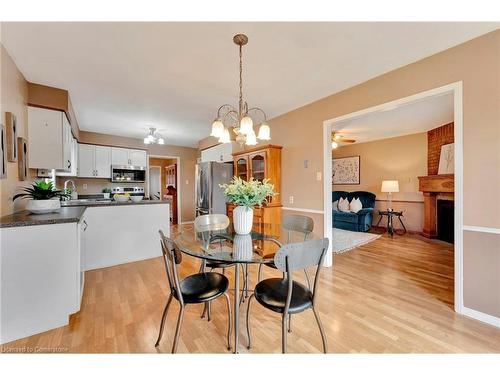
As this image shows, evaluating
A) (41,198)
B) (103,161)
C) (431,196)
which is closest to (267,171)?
(41,198)

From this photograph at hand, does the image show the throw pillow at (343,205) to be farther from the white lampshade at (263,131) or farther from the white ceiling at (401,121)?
the white lampshade at (263,131)

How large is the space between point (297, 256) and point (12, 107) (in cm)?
303

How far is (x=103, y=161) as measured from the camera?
5.25m

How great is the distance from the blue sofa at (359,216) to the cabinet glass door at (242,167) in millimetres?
2779

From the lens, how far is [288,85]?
2748mm

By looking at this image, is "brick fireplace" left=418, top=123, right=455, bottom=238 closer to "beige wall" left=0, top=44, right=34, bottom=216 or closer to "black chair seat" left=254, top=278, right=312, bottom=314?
"black chair seat" left=254, top=278, right=312, bottom=314

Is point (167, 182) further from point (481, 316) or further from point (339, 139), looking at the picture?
point (481, 316)

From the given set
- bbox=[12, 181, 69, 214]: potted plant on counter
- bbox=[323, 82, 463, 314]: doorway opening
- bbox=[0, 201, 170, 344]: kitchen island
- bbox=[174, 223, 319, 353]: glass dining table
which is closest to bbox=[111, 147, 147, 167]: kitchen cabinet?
bbox=[12, 181, 69, 214]: potted plant on counter

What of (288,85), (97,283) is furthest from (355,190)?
(97,283)

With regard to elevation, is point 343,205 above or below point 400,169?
below

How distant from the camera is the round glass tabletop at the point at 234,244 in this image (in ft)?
4.67

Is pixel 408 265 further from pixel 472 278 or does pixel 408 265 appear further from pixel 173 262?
pixel 173 262

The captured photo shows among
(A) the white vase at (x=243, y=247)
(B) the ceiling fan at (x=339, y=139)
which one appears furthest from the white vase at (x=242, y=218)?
(B) the ceiling fan at (x=339, y=139)
